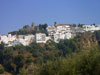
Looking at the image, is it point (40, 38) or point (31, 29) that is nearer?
point (40, 38)

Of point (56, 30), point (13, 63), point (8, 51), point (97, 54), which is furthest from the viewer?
point (56, 30)

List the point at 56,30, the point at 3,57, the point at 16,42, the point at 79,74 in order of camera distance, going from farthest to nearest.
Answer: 1. the point at 56,30
2. the point at 16,42
3. the point at 3,57
4. the point at 79,74

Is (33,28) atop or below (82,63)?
atop

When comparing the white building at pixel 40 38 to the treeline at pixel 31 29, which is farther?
the treeline at pixel 31 29

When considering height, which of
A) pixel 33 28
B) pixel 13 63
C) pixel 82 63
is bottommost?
pixel 13 63

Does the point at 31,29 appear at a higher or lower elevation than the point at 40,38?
higher

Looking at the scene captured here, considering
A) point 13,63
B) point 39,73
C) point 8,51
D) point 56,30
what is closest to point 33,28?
point 56,30

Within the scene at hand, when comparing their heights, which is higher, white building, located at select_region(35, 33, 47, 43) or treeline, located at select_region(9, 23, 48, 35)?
treeline, located at select_region(9, 23, 48, 35)

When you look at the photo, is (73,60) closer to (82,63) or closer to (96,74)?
(82,63)

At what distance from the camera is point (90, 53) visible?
9.05m

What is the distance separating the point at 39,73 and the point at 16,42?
47654 millimetres

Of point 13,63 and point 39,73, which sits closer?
point 39,73

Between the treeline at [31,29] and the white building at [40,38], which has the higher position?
the treeline at [31,29]

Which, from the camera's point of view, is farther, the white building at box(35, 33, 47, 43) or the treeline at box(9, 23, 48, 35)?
the treeline at box(9, 23, 48, 35)
